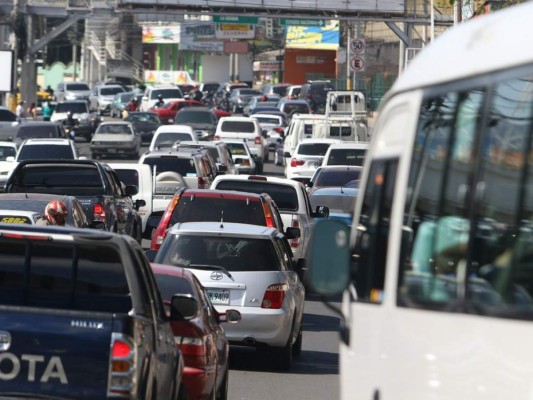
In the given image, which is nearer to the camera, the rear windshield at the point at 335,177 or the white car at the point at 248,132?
the rear windshield at the point at 335,177

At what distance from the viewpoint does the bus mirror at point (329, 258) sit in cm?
598

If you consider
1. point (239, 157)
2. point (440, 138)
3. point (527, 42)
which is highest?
point (527, 42)

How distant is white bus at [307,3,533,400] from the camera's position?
173 inches

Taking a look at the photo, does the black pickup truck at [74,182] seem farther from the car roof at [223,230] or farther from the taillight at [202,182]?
the car roof at [223,230]

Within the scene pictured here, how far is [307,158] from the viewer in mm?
37750

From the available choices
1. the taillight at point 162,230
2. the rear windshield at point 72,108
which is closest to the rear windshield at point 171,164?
the taillight at point 162,230

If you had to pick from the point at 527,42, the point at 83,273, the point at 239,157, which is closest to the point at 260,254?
the point at 83,273

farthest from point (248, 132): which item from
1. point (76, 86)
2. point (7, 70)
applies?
point (76, 86)

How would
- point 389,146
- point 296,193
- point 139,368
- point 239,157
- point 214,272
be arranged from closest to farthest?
point 389,146, point 139,368, point 214,272, point 296,193, point 239,157

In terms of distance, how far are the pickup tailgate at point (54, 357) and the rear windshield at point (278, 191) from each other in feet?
49.1

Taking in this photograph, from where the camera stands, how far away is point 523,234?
4465 mm

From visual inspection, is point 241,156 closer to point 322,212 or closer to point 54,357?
point 322,212

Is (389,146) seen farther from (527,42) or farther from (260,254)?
(260,254)

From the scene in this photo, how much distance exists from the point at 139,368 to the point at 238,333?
677 cm
